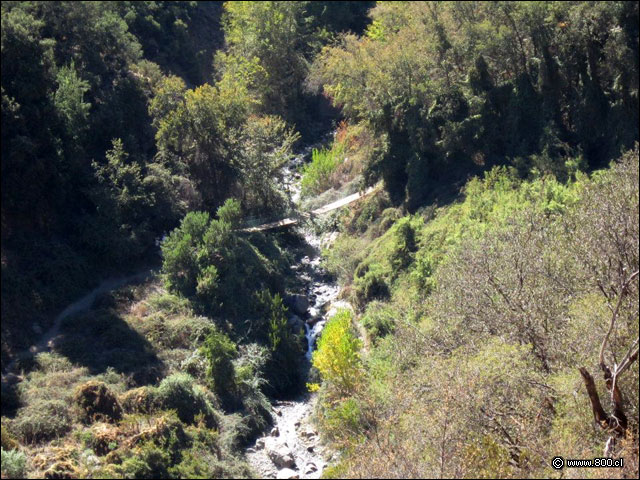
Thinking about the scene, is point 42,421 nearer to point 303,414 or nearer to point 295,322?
point 303,414

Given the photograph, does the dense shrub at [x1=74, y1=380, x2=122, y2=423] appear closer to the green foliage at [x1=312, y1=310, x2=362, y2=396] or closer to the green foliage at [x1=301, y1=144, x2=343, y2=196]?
the green foliage at [x1=312, y1=310, x2=362, y2=396]

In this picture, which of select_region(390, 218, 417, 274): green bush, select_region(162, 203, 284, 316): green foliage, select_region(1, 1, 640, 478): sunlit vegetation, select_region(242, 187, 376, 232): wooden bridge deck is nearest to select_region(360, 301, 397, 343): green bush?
select_region(1, 1, 640, 478): sunlit vegetation

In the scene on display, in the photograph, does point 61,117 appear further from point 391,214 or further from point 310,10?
point 310,10

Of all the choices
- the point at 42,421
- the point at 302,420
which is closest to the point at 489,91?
the point at 302,420

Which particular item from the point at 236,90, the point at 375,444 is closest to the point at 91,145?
the point at 236,90

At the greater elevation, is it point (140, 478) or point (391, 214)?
point (391, 214)
